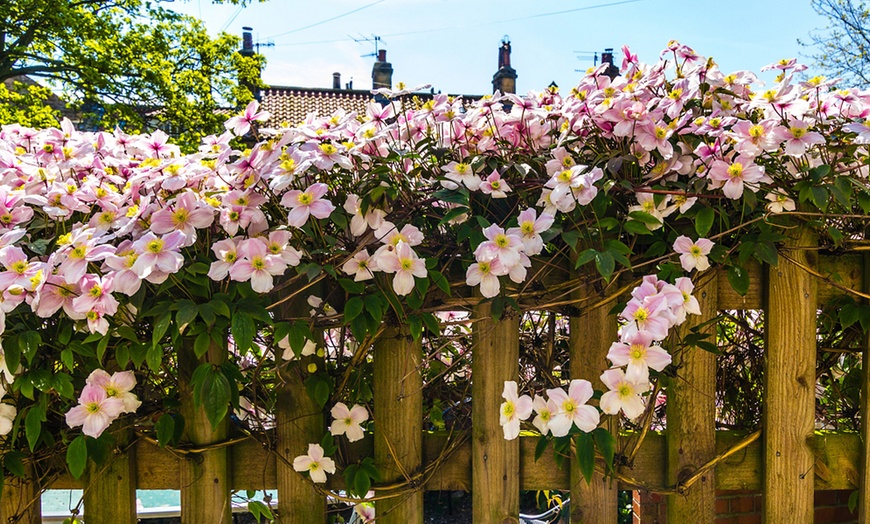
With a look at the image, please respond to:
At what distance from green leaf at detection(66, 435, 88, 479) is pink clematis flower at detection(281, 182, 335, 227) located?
0.52 metres

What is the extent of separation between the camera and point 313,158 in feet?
3.17

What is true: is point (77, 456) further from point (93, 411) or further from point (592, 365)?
point (592, 365)

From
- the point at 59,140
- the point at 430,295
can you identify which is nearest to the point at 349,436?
the point at 430,295

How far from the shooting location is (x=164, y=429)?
111cm

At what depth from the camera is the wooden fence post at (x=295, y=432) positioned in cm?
116

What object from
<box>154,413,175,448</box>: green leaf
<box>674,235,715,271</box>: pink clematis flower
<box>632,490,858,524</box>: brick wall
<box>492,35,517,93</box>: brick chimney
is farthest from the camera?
<box>492,35,517,93</box>: brick chimney

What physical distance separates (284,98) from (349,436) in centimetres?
1634

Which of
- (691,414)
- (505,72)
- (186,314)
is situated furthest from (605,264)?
(505,72)

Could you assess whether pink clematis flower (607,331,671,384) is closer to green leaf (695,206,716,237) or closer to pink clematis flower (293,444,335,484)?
green leaf (695,206,716,237)

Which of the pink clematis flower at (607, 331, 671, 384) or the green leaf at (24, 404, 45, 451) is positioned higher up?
the pink clematis flower at (607, 331, 671, 384)

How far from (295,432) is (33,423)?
42 centimetres

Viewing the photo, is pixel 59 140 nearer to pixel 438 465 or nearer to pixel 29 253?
pixel 29 253

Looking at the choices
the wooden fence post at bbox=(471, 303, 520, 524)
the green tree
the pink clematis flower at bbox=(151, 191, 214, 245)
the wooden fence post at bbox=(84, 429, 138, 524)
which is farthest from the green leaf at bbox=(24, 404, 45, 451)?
the green tree

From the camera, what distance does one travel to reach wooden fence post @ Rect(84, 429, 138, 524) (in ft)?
3.79
